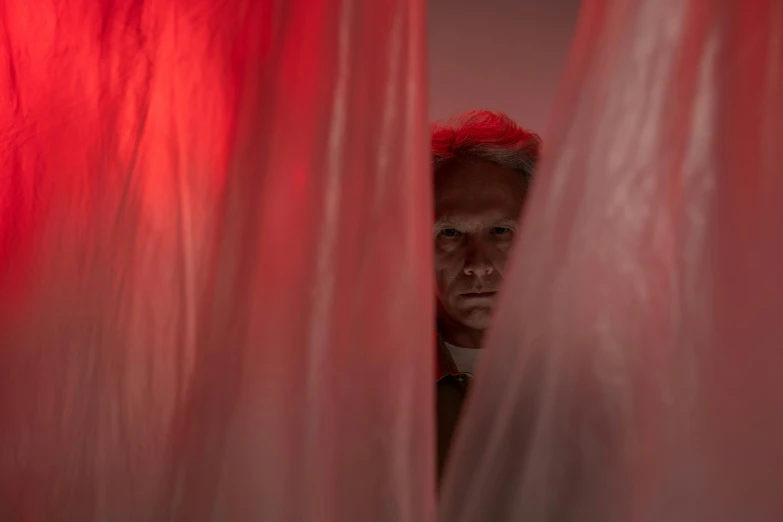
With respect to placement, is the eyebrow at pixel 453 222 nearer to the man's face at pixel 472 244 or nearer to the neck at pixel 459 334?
the man's face at pixel 472 244

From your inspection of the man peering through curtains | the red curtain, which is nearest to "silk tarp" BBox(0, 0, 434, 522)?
the red curtain

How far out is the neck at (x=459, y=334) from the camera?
3.20ft

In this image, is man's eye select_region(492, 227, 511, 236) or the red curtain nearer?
the red curtain

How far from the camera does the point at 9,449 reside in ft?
1.69

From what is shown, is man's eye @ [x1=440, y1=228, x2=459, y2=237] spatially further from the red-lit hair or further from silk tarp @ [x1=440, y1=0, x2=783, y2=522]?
silk tarp @ [x1=440, y1=0, x2=783, y2=522]

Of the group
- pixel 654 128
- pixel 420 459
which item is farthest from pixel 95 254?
pixel 654 128

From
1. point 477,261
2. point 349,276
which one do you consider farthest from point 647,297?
point 477,261

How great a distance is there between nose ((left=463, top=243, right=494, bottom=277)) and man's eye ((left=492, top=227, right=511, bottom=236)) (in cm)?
2

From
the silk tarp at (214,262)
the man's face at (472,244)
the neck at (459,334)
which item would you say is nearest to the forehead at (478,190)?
the man's face at (472,244)

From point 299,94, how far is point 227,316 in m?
0.15

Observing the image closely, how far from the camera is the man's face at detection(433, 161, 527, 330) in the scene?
933 millimetres

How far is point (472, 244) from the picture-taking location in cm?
94

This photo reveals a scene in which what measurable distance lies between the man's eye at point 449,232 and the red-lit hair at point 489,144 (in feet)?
0.29

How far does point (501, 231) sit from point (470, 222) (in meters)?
0.04
